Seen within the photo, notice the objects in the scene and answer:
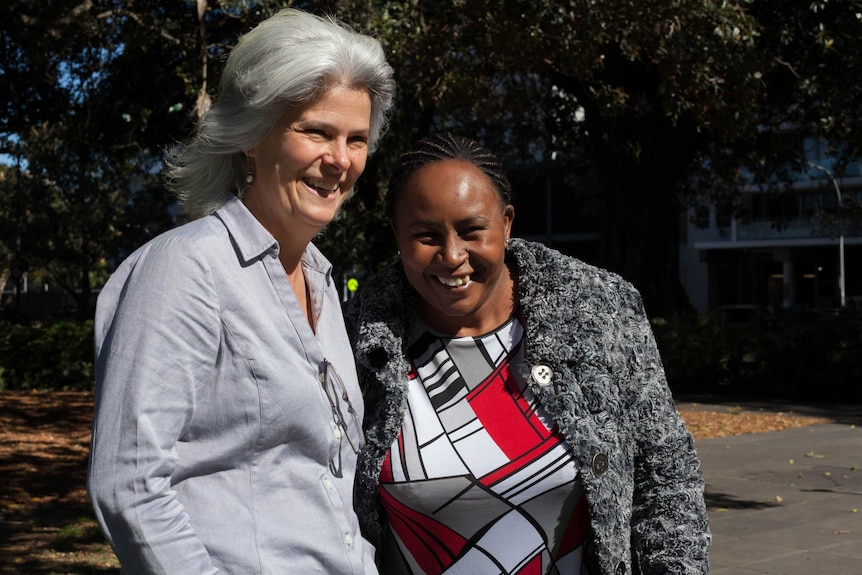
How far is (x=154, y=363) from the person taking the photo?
1.74 metres

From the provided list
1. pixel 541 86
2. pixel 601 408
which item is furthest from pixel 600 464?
pixel 541 86

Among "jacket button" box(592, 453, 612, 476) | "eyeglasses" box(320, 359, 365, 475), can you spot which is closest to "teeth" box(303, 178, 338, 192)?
"eyeglasses" box(320, 359, 365, 475)

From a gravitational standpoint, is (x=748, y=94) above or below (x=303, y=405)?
above

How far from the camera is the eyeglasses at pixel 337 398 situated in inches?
80.6

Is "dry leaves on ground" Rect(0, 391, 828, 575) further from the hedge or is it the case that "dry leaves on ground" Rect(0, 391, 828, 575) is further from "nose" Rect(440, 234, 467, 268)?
"nose" Rect(440, 234, 467, 268)

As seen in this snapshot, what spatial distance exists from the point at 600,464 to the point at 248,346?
0.92 metres

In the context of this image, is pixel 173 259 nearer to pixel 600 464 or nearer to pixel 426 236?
pixel 426 236

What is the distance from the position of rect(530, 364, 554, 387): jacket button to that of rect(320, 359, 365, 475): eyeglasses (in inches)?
18.5

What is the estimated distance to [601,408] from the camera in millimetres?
2398

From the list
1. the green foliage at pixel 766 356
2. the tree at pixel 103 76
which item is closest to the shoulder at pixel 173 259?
the tree at pixel 103 76

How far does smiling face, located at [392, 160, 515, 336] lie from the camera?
7.98 feet

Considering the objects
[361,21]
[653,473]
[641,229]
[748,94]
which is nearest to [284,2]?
[361,21]

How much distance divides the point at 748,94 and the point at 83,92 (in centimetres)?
824

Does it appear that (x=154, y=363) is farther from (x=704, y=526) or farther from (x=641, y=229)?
(x=641, y=229)
